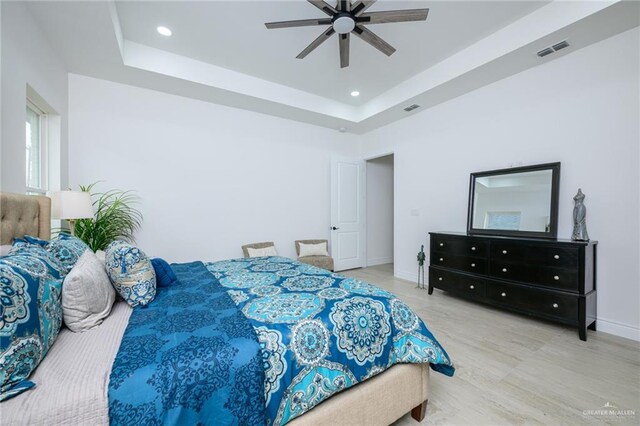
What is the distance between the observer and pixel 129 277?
1.46m

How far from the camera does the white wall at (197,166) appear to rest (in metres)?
3.25

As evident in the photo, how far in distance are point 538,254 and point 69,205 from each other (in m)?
4.39

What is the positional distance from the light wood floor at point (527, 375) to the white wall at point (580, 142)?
64 centimetres

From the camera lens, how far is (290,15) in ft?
8.53

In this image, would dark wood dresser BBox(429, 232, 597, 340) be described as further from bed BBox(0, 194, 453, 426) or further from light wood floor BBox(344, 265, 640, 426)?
bed BBox(0, 194, 453, 426)

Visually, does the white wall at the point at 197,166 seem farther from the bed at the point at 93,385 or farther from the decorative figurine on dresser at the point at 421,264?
the decorative figurine on dresser at the point at 421,264

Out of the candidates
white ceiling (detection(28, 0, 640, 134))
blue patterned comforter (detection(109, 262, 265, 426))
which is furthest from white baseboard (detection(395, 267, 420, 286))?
blue patterned comforter (detection(109, 262, 265, 426))

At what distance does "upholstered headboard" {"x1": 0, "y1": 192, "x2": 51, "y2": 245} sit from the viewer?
4.91ft

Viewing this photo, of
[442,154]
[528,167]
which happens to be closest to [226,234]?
[442,154]

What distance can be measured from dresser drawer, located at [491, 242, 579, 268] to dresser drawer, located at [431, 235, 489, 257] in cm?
12

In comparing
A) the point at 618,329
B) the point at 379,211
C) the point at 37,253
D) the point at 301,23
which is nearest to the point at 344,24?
the point at 301,23

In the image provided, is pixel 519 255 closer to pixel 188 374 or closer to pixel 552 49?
pixel 552 49

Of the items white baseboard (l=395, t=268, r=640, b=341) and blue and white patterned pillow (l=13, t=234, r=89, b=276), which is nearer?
blue and white patterned pillow (l=13, t=234, r=89, b=276)

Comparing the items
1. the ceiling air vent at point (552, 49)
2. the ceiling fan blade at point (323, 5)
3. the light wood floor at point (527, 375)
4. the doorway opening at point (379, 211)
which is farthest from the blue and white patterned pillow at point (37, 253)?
the doorway opening at point (379, 211)
